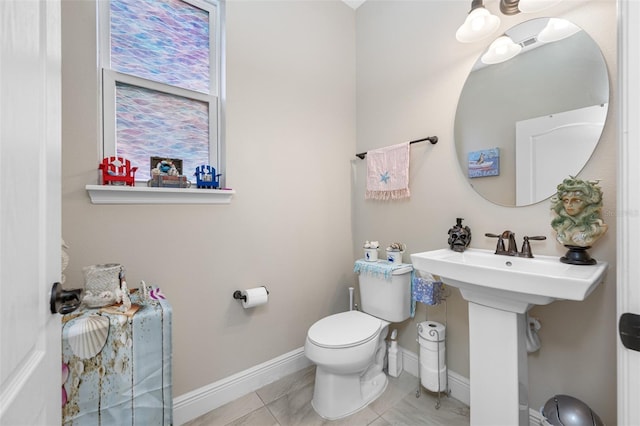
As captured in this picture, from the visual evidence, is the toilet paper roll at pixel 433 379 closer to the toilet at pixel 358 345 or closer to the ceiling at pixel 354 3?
the toilet at pixel 358 345

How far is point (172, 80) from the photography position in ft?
5.22

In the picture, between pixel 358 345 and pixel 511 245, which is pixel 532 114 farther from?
pixel 358 345

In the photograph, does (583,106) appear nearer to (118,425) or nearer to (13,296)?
(13,296)

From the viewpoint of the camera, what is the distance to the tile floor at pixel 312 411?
1.47 metres

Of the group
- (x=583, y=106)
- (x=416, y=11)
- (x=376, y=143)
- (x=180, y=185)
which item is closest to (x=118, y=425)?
(x=180, y=185)

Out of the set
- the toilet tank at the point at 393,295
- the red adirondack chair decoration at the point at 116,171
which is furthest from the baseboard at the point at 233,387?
the red adirondack chair decoration at the point at 116,171

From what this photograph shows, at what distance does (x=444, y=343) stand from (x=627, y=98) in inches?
59.4

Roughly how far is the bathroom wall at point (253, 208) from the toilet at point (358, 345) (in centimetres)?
40

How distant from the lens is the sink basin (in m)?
0.90

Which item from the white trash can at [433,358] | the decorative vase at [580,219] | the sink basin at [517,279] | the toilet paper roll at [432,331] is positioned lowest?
the white trash can at [433,358]

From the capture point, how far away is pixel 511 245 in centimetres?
136

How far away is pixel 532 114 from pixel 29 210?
1.90 meters

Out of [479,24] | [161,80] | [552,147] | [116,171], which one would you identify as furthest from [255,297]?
[479,24]

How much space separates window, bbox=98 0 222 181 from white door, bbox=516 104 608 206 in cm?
174
